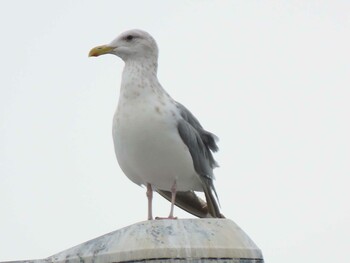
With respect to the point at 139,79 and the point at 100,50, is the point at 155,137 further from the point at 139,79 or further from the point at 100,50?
the point at 100,50

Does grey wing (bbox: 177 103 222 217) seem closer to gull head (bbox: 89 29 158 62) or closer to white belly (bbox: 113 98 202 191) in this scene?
white belly (bbox: 113 98 202 191)

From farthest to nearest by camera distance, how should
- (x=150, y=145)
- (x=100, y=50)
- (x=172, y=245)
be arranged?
(x=100, y=50)
(x=150, y=145)
(x=172, y=245)

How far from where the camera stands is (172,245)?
4.48 meters

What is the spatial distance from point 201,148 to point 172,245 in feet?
7.15

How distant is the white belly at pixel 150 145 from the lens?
606cm

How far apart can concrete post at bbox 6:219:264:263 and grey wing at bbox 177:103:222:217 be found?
163cm

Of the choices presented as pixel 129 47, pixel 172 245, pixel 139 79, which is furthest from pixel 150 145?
pixel 172 245

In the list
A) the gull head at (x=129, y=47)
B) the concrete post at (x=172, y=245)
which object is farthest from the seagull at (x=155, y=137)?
the concrete post at (x=172, y=245)

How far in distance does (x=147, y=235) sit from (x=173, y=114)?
6.06 feet

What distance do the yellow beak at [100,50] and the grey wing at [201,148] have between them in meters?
0.73

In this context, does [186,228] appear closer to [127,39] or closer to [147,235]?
[147,235]

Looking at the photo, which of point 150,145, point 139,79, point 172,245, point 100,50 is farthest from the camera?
point 100,50

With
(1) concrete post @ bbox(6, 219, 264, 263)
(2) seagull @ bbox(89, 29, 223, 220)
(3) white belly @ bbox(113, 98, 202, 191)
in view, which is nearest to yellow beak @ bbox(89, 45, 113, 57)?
(2) seagull @ bbox(89, 29, 223, 220)

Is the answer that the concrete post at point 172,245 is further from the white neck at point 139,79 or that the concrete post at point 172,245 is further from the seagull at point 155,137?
the white neck at point 139,79
